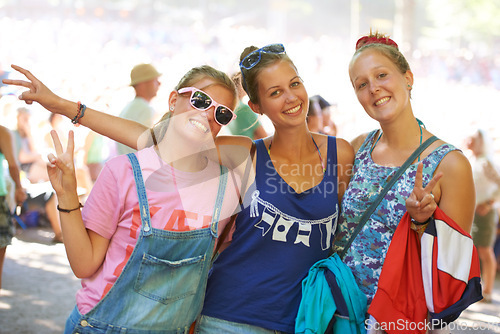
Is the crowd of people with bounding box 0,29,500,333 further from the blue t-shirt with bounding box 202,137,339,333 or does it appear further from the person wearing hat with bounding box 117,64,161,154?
the person wearing hat with bounding box 117,64,161,154

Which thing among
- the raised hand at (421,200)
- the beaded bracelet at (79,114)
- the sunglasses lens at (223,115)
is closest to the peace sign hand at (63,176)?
the beaded bracelet at (79,114)

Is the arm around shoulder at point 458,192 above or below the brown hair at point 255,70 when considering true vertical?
below

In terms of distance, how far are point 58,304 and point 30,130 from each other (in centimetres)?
491

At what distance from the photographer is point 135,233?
75.3 inches

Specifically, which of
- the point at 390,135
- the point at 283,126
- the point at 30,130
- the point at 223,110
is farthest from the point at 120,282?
the point at 30,130

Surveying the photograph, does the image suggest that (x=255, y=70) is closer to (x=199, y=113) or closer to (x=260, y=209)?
(x=199, y=113)

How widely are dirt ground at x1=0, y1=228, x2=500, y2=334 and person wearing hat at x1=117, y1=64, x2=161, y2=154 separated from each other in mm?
2266

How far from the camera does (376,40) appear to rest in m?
2.46

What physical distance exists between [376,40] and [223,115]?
3.05ft

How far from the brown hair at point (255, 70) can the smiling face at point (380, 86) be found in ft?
1.23

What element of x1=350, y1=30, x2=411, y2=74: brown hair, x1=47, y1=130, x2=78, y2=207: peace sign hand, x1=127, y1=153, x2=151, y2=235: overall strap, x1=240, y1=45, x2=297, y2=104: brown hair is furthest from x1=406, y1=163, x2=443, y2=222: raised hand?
x1=47, y1=130, x2=78, y2=207: peace sign hand

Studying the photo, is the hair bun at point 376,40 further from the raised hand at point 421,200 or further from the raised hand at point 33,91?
the raised hand at point 33,91

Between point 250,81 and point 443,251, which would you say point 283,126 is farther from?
point 443,251

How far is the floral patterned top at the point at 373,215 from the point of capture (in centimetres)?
208
